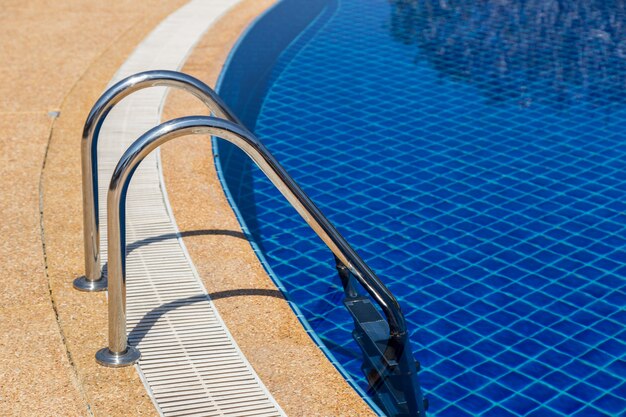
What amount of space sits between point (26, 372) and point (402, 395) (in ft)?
5.75

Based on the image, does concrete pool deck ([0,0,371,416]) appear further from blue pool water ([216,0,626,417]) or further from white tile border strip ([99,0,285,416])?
blue pool water ([216,0,626,417])

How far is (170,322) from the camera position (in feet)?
14.8

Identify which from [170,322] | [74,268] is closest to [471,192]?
[170,322]

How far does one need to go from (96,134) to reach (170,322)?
3.29 ft

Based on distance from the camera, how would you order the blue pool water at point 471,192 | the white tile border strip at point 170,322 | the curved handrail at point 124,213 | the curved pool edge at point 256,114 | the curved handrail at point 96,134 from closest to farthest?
the curved handrail at point 124,213
the white tile border strip at point 170,322
the curved handrail at point 96,134
the curved pool edge at point 256,114
the blue pool water at point 471,192

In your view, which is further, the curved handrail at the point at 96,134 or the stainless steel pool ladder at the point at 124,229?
the curved handrail at the point at 96,134

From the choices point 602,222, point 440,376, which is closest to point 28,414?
point 440,376

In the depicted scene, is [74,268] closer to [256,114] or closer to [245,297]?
[245,297]

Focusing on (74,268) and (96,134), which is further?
(74,268)

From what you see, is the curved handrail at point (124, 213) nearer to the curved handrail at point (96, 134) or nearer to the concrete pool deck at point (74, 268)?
the concrete pool deck at point (74, 268)

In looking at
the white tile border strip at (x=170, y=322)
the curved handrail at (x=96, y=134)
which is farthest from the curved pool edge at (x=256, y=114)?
the curved handrail at (x=96, y=134)

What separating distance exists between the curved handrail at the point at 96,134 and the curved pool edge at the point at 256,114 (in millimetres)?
1013

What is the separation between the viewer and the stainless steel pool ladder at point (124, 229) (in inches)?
146

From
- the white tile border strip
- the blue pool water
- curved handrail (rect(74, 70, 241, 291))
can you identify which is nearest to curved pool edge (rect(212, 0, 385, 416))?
the blue pool water
